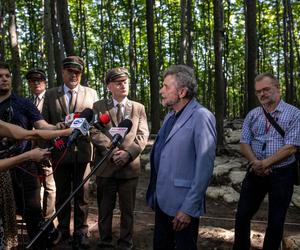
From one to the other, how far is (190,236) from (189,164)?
0.59m

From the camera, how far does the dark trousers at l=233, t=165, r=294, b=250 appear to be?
12.2ft

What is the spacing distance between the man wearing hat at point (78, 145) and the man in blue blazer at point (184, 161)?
5.84 feet

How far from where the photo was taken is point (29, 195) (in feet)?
13.0

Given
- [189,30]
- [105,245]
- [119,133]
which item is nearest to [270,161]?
[119,133]

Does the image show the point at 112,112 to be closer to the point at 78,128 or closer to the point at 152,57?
the point at 78,128

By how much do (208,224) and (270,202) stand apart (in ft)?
7.22

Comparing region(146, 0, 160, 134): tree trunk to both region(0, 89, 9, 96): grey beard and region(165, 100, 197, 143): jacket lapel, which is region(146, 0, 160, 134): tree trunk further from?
region(165, 100, 197, 143): jacket lapel

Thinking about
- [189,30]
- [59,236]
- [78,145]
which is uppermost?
[189,30]

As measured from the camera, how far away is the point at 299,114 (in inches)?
147

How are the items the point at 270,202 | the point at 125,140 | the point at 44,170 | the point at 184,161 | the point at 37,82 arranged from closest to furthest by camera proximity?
1. the point at 184,161
2. the point at 270,202
3. the point at 125,140
4. the point at 44,170
5. the point at 37,82

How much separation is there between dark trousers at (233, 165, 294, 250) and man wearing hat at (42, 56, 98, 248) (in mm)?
1973

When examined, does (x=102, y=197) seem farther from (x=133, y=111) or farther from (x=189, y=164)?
(x=189, y=164)

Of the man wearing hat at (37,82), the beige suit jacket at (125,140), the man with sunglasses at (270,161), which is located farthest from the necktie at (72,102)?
the man with sunglasses at (270,161)

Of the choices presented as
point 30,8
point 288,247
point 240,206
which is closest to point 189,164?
point 240,206
